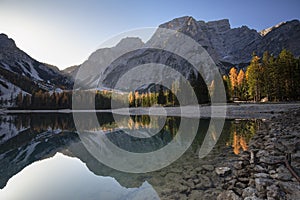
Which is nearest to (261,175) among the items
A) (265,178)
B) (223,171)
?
(265,178)

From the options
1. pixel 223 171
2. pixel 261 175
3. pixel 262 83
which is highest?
pixel 262 83

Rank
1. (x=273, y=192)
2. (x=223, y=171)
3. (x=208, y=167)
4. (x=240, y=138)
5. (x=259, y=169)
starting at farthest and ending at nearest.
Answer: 1. (x=240, y=138)
2. (x=208, y=167)
3. (x=223, y=171)
4. (x=259, y=169)
5. (x=273, y=192)

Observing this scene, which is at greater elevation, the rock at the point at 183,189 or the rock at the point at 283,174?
the rock at the point at 283,174

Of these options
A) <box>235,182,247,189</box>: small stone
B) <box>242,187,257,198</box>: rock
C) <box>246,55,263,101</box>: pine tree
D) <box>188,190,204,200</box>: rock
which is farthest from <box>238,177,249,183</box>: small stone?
<box>246,55,263,101</box>: pine tree

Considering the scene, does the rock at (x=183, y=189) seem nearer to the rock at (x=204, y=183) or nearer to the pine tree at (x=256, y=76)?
the rock at (x=204, y=183)

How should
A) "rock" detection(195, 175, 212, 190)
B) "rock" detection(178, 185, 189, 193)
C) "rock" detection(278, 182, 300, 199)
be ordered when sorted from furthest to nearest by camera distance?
"rock" detection(195, 175, 212, 190) → "rock" detection(178, 185, 189, 193) → "rock" detection(278, 182, 300, 199)

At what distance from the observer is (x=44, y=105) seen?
117 meters

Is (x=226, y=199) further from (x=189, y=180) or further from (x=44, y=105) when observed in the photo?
(x=44, y=105)

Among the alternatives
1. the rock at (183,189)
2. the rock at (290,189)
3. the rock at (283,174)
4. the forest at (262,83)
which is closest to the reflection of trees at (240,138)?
the rock at (283,174)

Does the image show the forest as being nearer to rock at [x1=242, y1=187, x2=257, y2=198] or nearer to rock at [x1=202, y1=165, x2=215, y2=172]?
rock at [x1=202, y1=165, x2=215, y2=172]

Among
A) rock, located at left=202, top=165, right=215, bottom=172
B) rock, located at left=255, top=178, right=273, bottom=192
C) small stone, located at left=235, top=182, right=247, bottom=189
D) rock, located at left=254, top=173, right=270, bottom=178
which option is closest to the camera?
rock, located at left=255, top=178, right=273, bottom=192

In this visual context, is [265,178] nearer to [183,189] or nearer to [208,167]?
[183,189]

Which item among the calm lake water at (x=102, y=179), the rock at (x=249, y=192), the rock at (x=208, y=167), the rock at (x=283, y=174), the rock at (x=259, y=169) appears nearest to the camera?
the rock at (x=249, y=192)

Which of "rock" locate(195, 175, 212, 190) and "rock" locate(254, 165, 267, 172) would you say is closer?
"rock" locate(195, 175, 212, 190)
